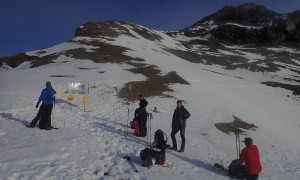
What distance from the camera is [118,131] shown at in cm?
1944

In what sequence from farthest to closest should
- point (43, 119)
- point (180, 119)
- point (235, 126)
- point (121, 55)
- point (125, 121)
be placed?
point (121, 55), point (235, 126), point (125, 121), point (43, 119), point (180, 119)

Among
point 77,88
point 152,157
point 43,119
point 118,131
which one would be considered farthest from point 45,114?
point 77,88

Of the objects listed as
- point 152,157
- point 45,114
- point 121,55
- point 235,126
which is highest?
point 121,55

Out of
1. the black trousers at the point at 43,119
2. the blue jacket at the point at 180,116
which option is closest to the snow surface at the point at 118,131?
the black trousers at the point at 43,119

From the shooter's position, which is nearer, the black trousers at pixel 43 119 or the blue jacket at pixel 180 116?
the blue jacket at pixel 180 116

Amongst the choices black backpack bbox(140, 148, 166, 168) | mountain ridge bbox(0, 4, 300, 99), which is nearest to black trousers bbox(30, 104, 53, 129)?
black backpack bbox(140, 148, 166, 168)

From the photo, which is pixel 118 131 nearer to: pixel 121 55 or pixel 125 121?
pixel 125 121

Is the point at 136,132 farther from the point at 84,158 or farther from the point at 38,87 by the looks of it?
the point at 38,87

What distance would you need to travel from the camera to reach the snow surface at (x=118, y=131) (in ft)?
41.6

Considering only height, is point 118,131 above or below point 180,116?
below

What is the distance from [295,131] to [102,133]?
1921cm

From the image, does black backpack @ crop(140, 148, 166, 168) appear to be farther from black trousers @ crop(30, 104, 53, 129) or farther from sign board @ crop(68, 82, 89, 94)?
sign board @ crop(68, 82, 89, 94)

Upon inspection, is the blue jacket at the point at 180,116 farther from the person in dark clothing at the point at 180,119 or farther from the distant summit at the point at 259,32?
the distant summit at the point at 259,32

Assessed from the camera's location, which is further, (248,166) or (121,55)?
(121,55)
